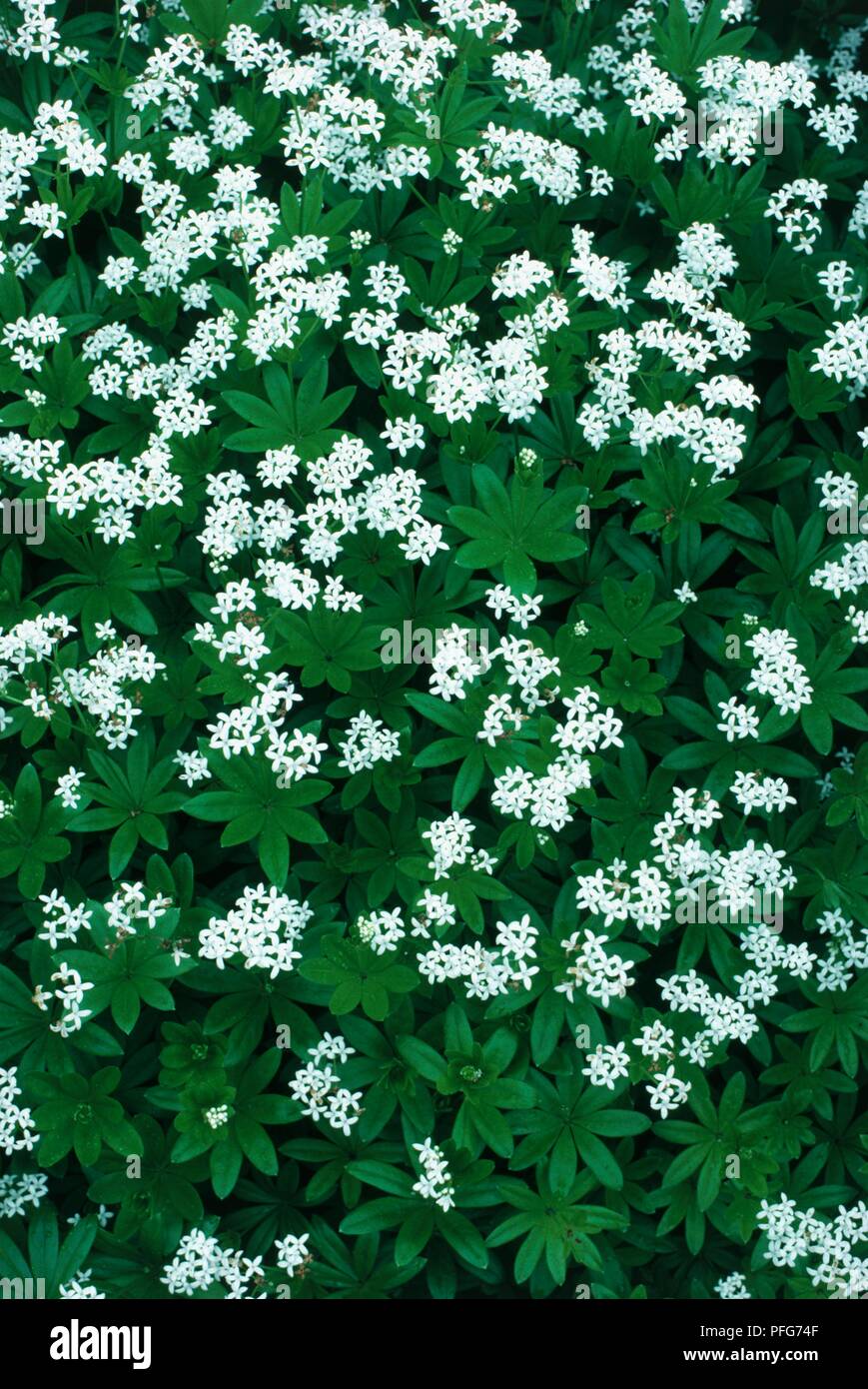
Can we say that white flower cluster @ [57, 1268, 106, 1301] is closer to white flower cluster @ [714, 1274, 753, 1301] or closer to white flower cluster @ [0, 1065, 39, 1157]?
white flower cluster @ [0, 1065, 39, 1157]

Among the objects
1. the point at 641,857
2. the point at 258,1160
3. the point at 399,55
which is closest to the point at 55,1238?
the point at 258,1160

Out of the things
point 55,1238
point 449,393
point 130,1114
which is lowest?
point 55,1238

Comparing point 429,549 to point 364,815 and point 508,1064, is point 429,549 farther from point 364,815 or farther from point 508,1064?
point 508,1064

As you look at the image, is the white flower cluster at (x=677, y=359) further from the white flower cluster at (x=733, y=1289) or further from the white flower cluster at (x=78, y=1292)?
the white flower cluster at (x=78, y=1292)

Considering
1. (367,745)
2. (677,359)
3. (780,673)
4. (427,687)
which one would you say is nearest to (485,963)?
(367,745)

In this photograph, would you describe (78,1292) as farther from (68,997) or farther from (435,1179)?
(435,1179)

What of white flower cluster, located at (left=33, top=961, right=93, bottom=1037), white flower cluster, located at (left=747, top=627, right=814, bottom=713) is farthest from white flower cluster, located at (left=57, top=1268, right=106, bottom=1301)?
→ white flower cluster, located at (left=747, top=627, right=814, bottom=713)

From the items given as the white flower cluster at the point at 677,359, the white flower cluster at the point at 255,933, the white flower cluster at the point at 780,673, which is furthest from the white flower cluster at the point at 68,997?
the white flower cluster at the point at 677,359
